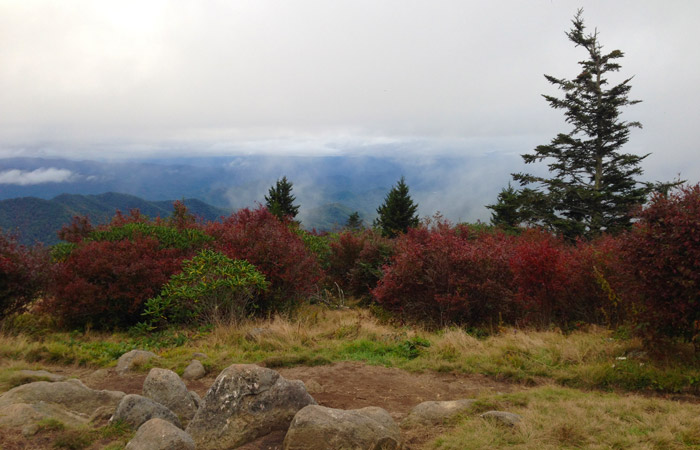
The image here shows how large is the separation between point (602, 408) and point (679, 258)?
2.59 meters

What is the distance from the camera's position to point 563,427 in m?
4.01

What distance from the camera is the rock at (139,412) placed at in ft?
14.2

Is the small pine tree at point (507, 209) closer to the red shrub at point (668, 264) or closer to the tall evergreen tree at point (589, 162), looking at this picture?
the tall evergreen tree at point (589, 162)

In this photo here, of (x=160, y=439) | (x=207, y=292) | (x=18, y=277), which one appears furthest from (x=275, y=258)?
(x=160, y=439)

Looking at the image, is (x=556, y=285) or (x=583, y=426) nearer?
(x=583, y=426)

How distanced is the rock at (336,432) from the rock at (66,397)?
2.28 meters

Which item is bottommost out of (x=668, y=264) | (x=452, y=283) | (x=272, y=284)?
(x=272, y=284)

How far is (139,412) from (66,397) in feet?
3.86

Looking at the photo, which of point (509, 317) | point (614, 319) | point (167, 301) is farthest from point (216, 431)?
point (614, 319)

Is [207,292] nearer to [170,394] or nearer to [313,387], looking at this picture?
[313,387]

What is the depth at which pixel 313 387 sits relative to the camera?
588 centimetres

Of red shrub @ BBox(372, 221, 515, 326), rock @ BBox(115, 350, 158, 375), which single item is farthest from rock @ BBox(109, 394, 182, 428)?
red shrub @ BBox(372, 221, 515, 326)

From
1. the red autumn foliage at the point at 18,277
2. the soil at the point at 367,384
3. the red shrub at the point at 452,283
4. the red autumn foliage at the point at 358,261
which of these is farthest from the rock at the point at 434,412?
the red autumn foliage at the point at 18,277

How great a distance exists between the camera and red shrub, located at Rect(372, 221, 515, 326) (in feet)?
30.3
